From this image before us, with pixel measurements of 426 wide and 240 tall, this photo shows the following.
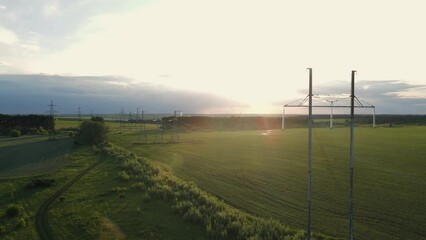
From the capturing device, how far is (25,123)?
346 ft

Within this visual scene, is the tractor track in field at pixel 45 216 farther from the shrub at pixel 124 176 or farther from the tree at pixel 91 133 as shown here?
the tree at pixel 91 133

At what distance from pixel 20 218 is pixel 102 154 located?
3262 centimetres

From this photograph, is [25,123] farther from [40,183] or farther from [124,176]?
[124,176]

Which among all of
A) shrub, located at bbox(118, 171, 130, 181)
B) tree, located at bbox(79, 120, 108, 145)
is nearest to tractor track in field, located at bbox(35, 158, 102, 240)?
shrub, located at bbox(118, 171, 130, 181)

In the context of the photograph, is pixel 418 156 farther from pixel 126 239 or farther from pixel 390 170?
pixel 126 239

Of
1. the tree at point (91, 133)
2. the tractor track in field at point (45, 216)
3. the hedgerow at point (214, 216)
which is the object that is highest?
the tree at point (91, 133)

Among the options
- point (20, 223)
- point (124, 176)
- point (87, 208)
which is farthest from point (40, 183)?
point (20, 223)

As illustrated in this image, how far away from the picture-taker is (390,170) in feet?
137

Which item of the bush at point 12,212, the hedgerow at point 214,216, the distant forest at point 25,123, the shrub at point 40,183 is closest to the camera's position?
the hedgerow at point 214,216

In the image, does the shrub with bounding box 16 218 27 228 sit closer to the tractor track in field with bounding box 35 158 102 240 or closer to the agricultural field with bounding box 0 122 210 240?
the agricultural field with bounding box 0 122 210 240

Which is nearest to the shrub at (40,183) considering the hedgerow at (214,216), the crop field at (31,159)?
the crop field at (31,159)

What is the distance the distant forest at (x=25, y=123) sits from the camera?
10003cm

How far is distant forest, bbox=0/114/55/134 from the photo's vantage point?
100 meters

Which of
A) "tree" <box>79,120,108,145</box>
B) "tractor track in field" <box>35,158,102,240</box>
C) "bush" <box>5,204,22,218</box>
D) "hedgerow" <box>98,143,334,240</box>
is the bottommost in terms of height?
"tractor track in field" <box>35,158,102,240</box>
